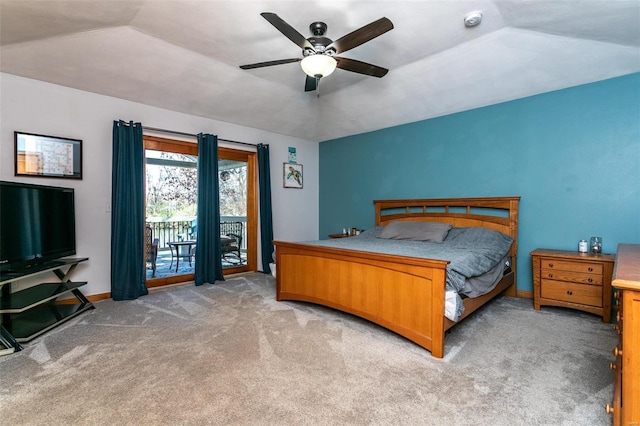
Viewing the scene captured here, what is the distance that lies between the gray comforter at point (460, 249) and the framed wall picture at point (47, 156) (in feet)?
9.86

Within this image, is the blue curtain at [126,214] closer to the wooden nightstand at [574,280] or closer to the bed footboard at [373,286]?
the bed footboard at [373,286]

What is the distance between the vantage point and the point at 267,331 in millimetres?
2746

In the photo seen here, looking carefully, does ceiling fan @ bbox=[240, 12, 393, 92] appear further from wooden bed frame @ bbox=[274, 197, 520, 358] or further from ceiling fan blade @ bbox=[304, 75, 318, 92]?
wooden bed frame @ bbox=[274, 197, 520, 358]

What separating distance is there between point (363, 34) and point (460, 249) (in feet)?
7.71

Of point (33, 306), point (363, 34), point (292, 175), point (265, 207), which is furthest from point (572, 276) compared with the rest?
point (33, 306)

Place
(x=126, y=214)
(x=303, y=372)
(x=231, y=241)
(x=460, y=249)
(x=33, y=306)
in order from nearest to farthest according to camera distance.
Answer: (x=303, y=372), (x=33, y=306), (x=460, y=249), (x=126, y=214), (x=231, y=241)

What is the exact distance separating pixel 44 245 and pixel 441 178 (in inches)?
195

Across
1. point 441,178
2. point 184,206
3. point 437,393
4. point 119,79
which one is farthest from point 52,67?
point 441,178

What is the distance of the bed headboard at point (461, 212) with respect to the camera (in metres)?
3.86

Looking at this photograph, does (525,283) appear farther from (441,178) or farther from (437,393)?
(437,393)

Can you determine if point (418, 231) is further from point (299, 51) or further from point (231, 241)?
point (231, 241)

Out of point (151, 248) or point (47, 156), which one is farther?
point (151, 248)

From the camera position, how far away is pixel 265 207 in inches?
211

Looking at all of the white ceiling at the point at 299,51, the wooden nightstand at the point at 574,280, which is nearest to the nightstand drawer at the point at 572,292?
the wooden nightstand at the point at 574,280
